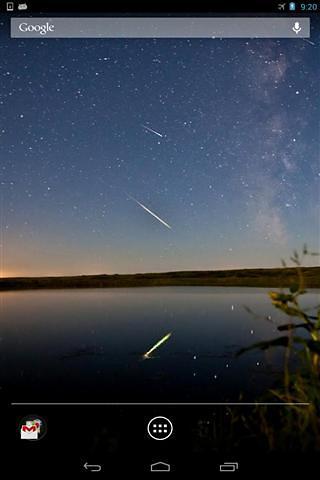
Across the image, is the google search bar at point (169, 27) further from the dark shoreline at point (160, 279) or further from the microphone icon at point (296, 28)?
the dark shoreline at point (160, 279)

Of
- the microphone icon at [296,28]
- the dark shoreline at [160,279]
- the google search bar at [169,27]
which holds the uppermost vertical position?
the google search bar at [169,27]

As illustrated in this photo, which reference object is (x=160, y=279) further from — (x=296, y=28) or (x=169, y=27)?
(x=296, y=28)

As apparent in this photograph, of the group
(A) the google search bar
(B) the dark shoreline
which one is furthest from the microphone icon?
(B) the dark shoreline

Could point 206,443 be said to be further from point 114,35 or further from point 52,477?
point 114,35

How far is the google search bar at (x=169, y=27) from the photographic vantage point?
249cm

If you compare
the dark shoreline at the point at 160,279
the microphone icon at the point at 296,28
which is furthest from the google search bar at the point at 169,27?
the dark shoreline at the point at 160,279

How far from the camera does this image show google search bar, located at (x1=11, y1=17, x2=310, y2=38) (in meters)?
2.49

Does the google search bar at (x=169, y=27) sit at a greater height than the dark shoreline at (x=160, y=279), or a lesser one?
greater

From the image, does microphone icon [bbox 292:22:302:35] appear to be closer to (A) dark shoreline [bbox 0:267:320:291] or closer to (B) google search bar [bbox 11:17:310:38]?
(B) google search bar [bbox 11:17:310:38]

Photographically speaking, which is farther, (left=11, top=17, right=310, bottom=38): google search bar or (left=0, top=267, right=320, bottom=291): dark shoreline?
(left=0, top=267, right=320, bottom=291): dark shoreline

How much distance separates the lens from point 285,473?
6.14 ft

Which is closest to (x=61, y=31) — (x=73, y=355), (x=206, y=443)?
(x=206, y=443)

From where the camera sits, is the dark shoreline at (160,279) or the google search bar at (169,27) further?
the dark shoreline at (160,279)

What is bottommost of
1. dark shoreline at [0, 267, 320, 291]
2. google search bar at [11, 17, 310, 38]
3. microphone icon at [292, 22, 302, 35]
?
dark shoreline at [0, 267, 320, 291]
